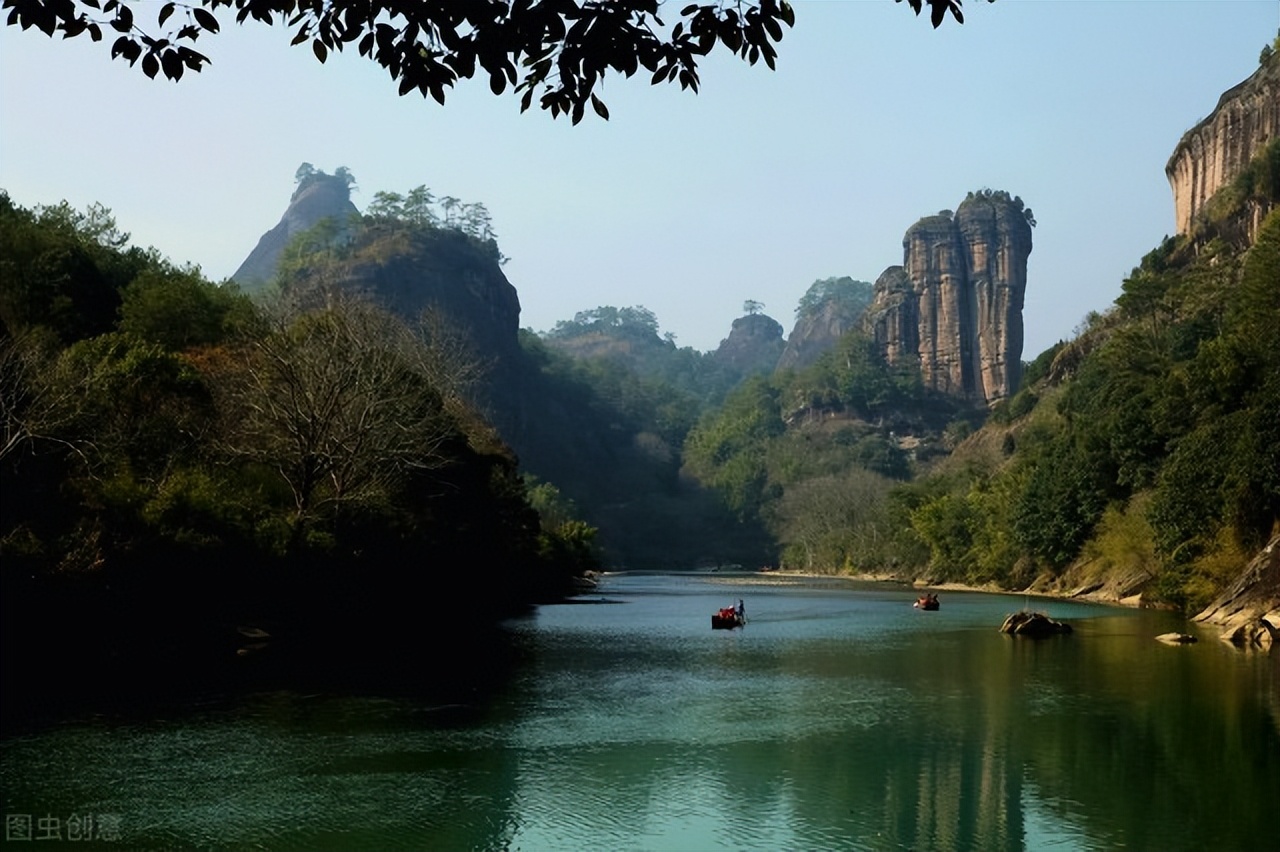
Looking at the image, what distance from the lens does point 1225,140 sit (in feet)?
351

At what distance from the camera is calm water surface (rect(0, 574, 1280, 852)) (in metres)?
14.8

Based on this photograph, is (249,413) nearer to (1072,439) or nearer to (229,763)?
(229,763)

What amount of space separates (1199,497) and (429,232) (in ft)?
423

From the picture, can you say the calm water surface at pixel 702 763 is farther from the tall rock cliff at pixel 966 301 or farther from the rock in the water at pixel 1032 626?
the tall rock cliff at pixel 966 301

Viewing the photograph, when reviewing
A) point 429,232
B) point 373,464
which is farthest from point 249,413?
point 429,232

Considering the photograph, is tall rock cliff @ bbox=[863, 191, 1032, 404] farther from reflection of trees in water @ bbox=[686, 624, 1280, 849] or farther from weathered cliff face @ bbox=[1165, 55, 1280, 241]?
reflection of trees in water @ bbox=[686, 624, 1280, 849]

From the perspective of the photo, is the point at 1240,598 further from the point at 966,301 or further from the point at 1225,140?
the point at 966,301

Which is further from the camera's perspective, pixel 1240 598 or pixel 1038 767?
pixel 1240 598

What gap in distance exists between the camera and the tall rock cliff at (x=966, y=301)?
184 metres

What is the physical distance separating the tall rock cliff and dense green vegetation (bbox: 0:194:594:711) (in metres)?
140

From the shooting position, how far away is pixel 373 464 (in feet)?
140

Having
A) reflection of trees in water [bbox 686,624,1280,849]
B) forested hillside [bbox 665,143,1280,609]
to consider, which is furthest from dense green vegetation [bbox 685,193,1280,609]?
reflection of trees in water [bbox 686,624,1280,849]

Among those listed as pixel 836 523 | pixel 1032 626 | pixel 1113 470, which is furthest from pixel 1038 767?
pixel 836 523

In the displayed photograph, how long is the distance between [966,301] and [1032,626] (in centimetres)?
15282
